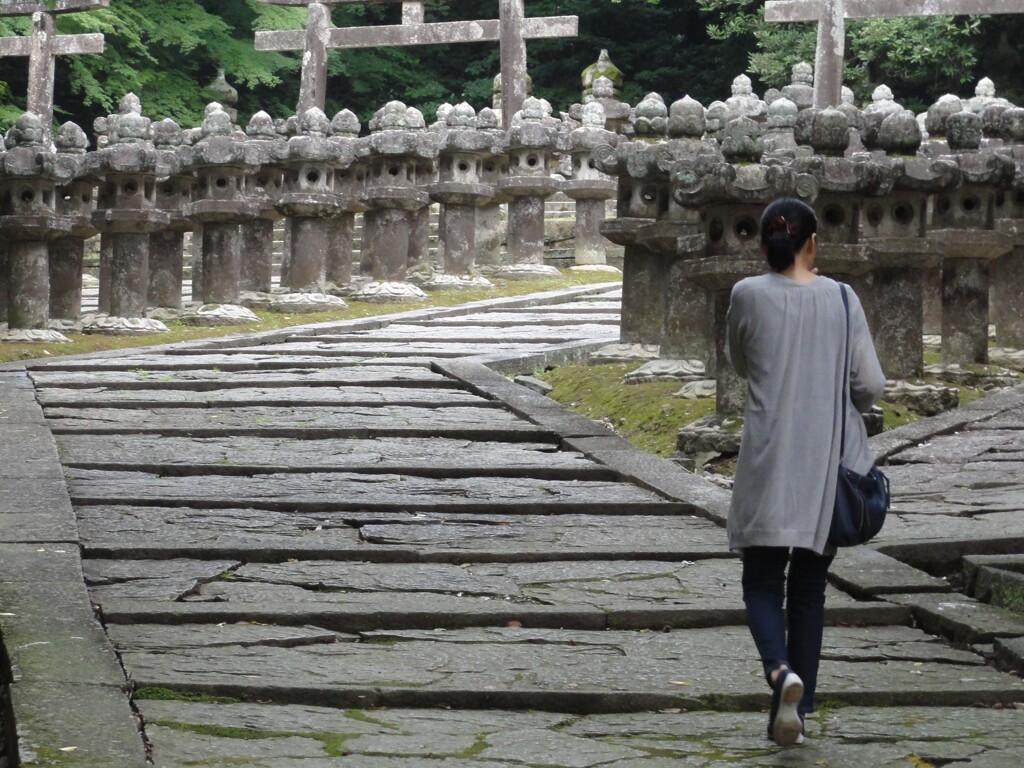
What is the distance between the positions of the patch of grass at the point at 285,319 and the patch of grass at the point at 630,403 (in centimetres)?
430

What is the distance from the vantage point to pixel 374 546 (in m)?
6.27

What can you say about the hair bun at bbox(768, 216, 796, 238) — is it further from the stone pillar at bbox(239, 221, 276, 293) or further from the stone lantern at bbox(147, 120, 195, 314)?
the stone pillar at bbox(239, 221, 276, 293)

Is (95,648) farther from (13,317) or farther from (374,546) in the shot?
(13,317)

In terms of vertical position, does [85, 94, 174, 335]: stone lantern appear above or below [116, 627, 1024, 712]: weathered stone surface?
above

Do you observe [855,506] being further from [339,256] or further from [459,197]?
[459,197]

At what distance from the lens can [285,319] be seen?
1712cm

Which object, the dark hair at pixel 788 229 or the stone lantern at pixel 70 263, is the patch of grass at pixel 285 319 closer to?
the stone lantern at pixel 70 263

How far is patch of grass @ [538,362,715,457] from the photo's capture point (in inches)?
388

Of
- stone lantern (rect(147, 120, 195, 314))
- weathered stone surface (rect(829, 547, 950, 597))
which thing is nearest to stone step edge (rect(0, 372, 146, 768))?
weathered stone surface (rect(829, 547, 950, 597))

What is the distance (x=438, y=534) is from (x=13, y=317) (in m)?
9.03

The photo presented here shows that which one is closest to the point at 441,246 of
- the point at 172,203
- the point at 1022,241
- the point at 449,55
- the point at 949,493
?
the point at 172,203

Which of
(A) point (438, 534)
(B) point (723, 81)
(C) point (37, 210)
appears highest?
(B) point (723, 81)

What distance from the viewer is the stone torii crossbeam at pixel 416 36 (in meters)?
25.9

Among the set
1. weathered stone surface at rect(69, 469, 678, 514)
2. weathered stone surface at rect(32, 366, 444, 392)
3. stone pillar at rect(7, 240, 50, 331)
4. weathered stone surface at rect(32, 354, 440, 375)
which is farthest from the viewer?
stone pillar at rect(7, 240, 50, 331)
